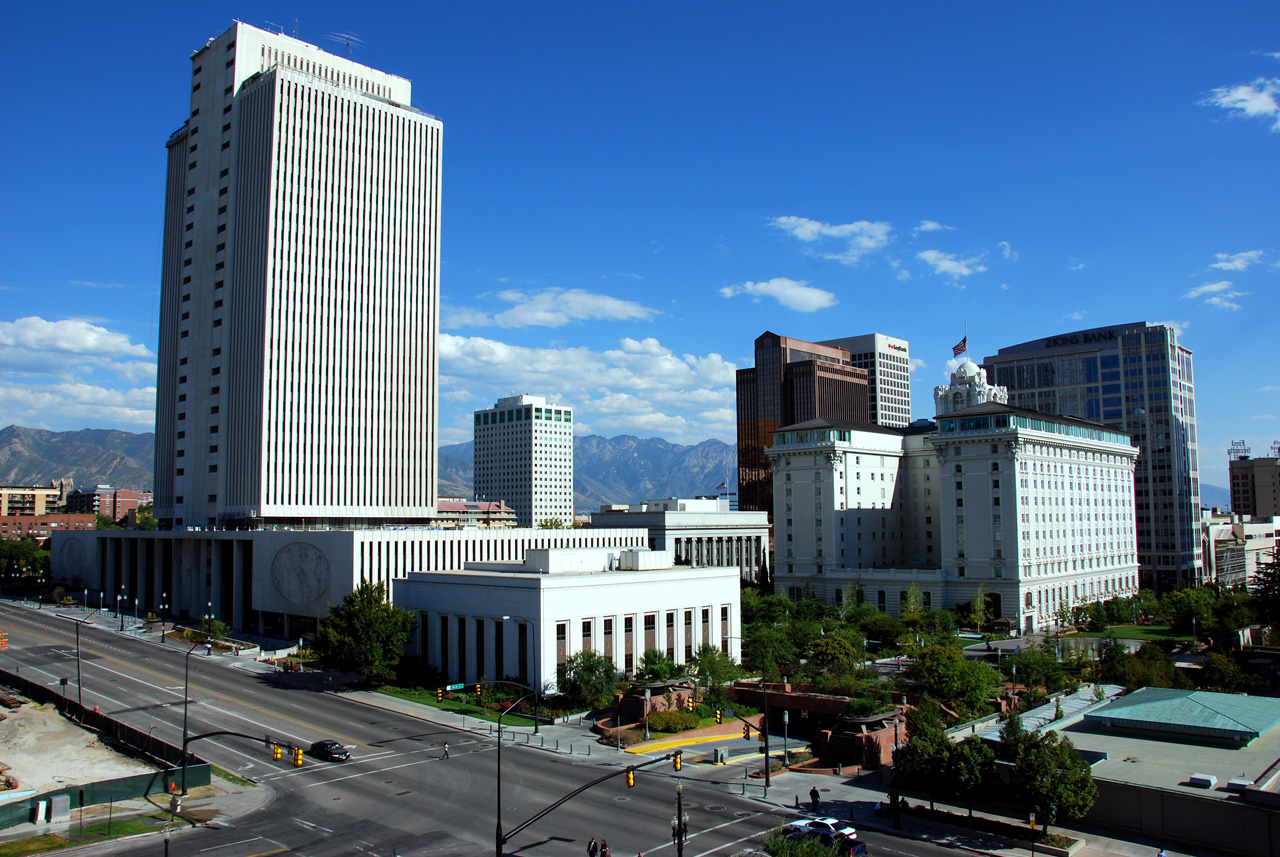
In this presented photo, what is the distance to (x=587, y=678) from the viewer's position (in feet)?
257

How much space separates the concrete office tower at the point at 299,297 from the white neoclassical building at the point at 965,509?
64474mm

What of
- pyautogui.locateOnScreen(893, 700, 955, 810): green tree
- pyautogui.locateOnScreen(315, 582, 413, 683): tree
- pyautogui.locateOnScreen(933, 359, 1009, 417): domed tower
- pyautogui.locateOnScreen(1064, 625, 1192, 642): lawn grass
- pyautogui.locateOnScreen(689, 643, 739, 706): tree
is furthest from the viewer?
pyautogui.locateOnScreen(933, 359, 1009, 417): domed tower

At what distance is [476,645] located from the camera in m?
89.4

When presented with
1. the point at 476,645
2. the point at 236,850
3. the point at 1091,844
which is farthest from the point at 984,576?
the point at 236,850

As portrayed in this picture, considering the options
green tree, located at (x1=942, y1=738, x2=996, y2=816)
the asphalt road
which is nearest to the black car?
the asphalt road

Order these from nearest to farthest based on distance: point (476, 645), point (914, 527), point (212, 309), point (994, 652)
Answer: point (476, 645)
point (994, 652)
point (212, 309)
point (914, 527)

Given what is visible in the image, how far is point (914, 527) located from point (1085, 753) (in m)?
118

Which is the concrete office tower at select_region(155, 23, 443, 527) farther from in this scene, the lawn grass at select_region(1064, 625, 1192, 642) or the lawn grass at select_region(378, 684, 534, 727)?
the lawn grass at select_region(1064, 625, 1192, 642)

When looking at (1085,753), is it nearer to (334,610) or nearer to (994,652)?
(994,652)

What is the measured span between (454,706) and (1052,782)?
166ft

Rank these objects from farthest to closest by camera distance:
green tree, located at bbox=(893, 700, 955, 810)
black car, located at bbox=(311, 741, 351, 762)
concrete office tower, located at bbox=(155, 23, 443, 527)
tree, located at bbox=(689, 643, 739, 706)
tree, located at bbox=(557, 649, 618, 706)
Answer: concrete office tower, located at bbox=(155, 23, 443, 527) → tree, located at bbox=(689, 643, 739, 706) → tree, located at bbox=(557, 649, 618, 706) → black car, located at bbox=(311, 741, 351, 762) → green tree, located at bbox=(893, 700, 955, 810)

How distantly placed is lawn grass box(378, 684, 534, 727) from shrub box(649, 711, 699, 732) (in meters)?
10.9

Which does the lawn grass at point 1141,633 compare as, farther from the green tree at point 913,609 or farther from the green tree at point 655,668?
the green tree at point 655,668

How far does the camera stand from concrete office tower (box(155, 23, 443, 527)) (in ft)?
446
